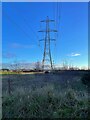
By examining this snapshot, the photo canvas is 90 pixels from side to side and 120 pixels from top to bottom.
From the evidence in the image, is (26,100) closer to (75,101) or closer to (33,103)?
(33,103)

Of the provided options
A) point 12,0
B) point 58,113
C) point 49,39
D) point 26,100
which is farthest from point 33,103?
point 49,39

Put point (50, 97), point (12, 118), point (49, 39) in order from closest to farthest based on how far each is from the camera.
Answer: point (12, 118) → point (50, 97) → point (49, 39)

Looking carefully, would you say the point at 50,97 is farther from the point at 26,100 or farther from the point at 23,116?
the point at 23,116

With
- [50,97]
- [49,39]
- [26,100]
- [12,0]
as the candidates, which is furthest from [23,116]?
[49,39]

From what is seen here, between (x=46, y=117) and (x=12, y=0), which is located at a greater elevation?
(x=12, y=0)

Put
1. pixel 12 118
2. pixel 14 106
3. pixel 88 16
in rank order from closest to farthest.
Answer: pixel 12 118 → pixel 14 106 → pixel 88 16

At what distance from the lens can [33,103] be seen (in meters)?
6.34

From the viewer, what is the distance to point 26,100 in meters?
6.54

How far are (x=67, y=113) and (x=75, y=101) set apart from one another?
900 millimetres

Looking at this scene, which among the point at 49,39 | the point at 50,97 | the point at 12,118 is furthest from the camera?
the point at 49,39

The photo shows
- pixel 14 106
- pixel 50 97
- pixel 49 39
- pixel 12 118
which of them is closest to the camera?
pixel 12 118

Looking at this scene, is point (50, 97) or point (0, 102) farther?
point (50, 97)

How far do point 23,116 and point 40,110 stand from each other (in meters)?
0.48

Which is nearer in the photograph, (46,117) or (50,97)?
(46,117)
